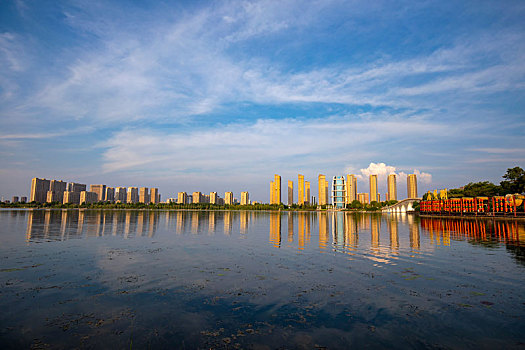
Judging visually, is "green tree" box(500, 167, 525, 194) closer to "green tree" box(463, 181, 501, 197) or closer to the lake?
"green tree" box(463, 181, 501, 197)

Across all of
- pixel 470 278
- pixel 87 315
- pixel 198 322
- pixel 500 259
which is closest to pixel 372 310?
pixel 198 322

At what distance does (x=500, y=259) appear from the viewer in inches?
1008

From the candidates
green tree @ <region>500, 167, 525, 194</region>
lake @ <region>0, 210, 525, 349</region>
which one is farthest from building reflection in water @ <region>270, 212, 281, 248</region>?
green tree @ <region>500, 167, 525, 194</region>

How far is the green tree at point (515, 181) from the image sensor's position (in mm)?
118000

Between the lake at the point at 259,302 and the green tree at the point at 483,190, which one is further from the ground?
the green tree at the point at 483,190

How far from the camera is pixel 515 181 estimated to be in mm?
120250

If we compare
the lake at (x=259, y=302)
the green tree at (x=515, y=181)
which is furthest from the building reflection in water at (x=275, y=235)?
the green tree at (x=515, y=181)

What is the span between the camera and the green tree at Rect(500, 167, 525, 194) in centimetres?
11800

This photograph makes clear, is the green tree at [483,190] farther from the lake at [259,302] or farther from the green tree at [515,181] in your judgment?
the lake at [259,302]

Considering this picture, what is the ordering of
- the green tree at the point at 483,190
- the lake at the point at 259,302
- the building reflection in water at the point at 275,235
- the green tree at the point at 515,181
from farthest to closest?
the green tree at the point at 483,190, the green tree at the point at 515,181, the building reflection in water at the point at 275,235, the lake at the point at 259,302

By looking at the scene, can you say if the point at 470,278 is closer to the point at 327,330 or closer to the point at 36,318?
the point at 327,330

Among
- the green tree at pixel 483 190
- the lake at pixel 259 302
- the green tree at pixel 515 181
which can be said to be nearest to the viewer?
the lake at pixel 259 302

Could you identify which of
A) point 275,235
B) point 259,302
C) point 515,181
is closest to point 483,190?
point 515,181

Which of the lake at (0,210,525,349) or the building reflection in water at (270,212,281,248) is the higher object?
the lake at (0,210,525,349)
